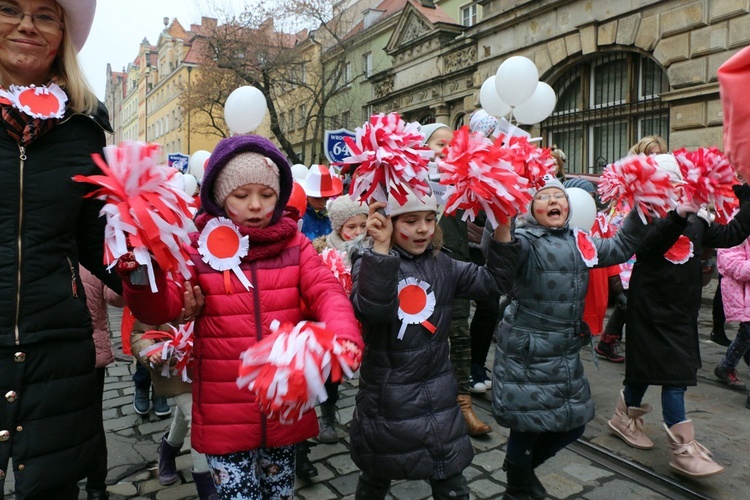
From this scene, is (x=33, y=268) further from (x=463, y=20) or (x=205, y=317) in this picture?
(x=463, y=20)

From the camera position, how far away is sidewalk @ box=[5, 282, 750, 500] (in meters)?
3.29

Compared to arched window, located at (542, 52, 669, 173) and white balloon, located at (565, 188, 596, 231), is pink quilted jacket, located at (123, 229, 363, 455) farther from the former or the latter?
arched window, located at (542, 52, 669, 173)

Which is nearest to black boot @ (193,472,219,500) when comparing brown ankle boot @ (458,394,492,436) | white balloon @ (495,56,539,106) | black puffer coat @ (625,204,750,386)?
brown ankle boot @ (458,394,492,436)

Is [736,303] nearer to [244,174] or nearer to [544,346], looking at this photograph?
[544,346]

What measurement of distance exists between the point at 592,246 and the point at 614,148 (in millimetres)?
11133

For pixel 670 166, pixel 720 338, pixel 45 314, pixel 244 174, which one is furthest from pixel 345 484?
pixel 720 338

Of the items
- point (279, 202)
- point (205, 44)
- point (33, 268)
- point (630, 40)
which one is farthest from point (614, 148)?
point (205, 44)

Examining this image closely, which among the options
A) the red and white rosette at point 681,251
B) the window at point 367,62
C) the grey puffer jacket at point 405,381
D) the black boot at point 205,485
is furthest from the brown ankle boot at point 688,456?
the window at point 367,62

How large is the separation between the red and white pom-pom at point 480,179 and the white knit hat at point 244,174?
709 millimetres

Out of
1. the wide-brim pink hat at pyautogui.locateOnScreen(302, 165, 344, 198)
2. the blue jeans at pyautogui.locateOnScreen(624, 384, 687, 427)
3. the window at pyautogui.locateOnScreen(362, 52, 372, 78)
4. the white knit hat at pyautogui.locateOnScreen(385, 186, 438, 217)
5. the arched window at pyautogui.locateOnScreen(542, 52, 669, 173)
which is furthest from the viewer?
the window at pyautogui.locateOnScreen(362, 52, 372, 78)


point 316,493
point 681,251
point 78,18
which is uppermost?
point 78,18

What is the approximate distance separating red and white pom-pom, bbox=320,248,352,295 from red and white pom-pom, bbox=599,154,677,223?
1.55 m

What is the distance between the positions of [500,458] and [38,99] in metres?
A: 3.20

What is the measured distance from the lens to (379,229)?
7.66 feet
